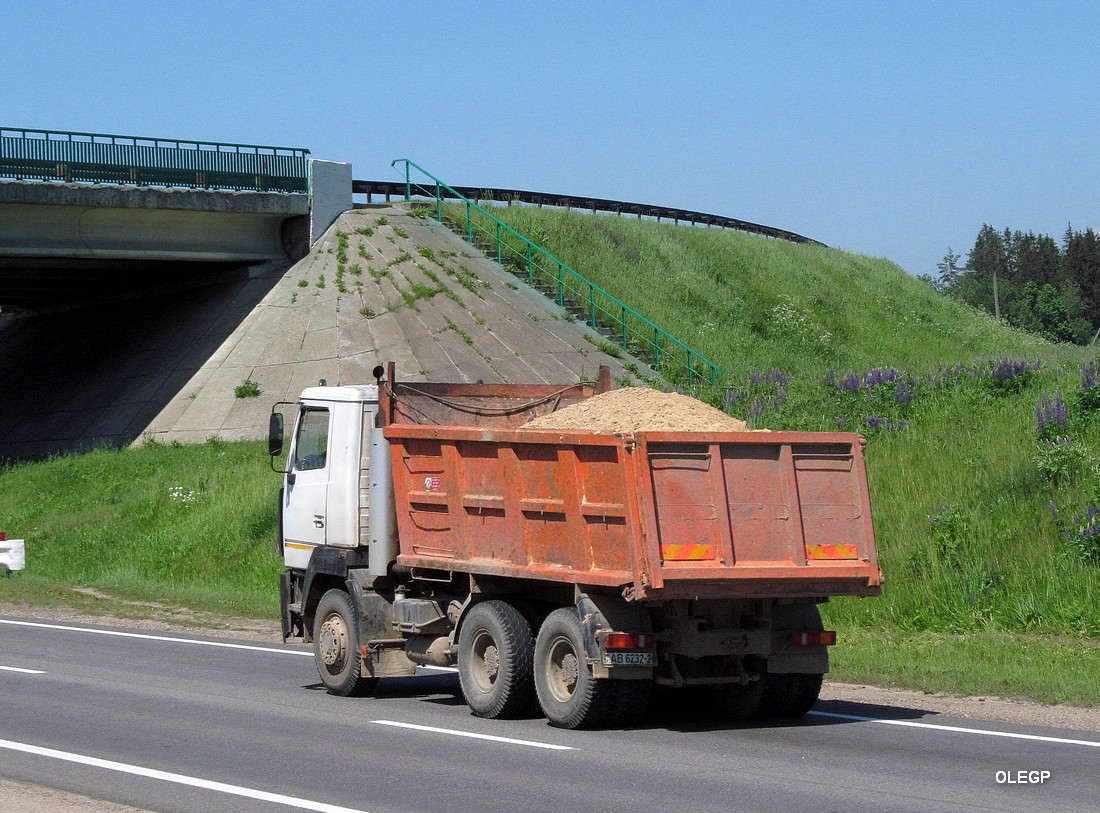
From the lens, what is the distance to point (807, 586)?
1038 centimetres

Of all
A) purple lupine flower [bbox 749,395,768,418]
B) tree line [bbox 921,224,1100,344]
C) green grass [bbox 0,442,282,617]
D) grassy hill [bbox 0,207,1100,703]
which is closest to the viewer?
grassy hill [bbox 0,207,1100,703]

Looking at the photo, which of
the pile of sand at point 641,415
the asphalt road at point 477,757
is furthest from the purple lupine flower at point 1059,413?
the pile of sand at point 641,415

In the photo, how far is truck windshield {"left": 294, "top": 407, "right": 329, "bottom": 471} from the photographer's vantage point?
1325 centimetres

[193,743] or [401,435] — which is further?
[401,435]

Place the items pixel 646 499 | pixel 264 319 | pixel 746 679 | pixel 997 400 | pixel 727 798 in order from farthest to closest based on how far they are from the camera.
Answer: pixel 264 319 < pixel 997 400 < pixel 746 679 < pixel 646 499 < pixel 727 798

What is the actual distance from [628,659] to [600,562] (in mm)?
740

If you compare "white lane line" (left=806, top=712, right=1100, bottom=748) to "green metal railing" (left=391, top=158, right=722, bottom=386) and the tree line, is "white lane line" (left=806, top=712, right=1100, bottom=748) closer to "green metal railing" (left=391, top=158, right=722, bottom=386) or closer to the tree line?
"green metal railing" (left=391, top=158, right=722, bottom=386)

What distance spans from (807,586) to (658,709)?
2.16 m

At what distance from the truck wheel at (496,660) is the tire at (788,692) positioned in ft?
6.25

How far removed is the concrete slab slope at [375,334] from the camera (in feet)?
109

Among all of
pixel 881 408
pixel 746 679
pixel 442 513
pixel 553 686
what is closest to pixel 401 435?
pixel 442 513

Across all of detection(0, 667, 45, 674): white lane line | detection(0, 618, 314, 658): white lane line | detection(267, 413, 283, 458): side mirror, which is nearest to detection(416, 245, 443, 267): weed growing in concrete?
detection(0, 618, 314, 658): white lane line

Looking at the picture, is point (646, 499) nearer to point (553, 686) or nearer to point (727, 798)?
point (553, 686)

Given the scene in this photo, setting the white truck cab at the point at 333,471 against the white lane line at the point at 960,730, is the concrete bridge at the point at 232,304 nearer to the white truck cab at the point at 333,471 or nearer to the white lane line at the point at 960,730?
the white truck cab at the point at 333,471
